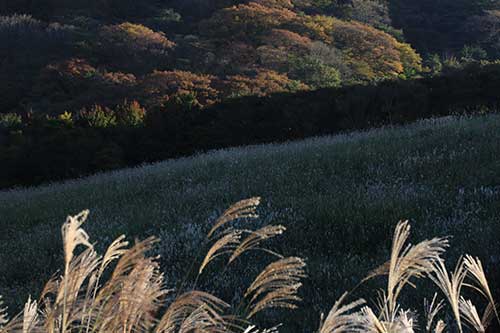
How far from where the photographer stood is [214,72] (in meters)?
27.6

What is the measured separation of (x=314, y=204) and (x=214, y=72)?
858 inches

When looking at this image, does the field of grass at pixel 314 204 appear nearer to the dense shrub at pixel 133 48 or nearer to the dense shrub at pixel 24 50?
the dense shrub at pixel 24 50

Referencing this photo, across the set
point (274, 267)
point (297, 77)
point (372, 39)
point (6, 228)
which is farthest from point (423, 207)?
point (372, 39)

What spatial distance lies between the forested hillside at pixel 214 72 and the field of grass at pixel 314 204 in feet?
12.0

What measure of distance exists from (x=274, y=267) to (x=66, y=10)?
124ft

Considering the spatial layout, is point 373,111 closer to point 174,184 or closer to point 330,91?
point 330,91

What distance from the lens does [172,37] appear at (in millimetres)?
32312

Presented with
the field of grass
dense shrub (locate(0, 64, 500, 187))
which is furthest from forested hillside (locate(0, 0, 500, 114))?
the field of grass

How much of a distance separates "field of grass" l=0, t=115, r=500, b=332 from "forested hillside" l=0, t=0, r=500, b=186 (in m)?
3.67

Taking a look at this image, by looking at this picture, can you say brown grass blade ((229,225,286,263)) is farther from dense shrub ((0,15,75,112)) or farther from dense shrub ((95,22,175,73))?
dense shrub ((95,22,175,73))

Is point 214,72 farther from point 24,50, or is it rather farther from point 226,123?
point 226,123

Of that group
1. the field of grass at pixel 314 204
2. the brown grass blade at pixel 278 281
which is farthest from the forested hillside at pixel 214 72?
the brown grass blade at pixel 278 281

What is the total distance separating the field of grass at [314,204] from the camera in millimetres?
4918

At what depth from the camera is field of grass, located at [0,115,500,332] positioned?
16.1ft
